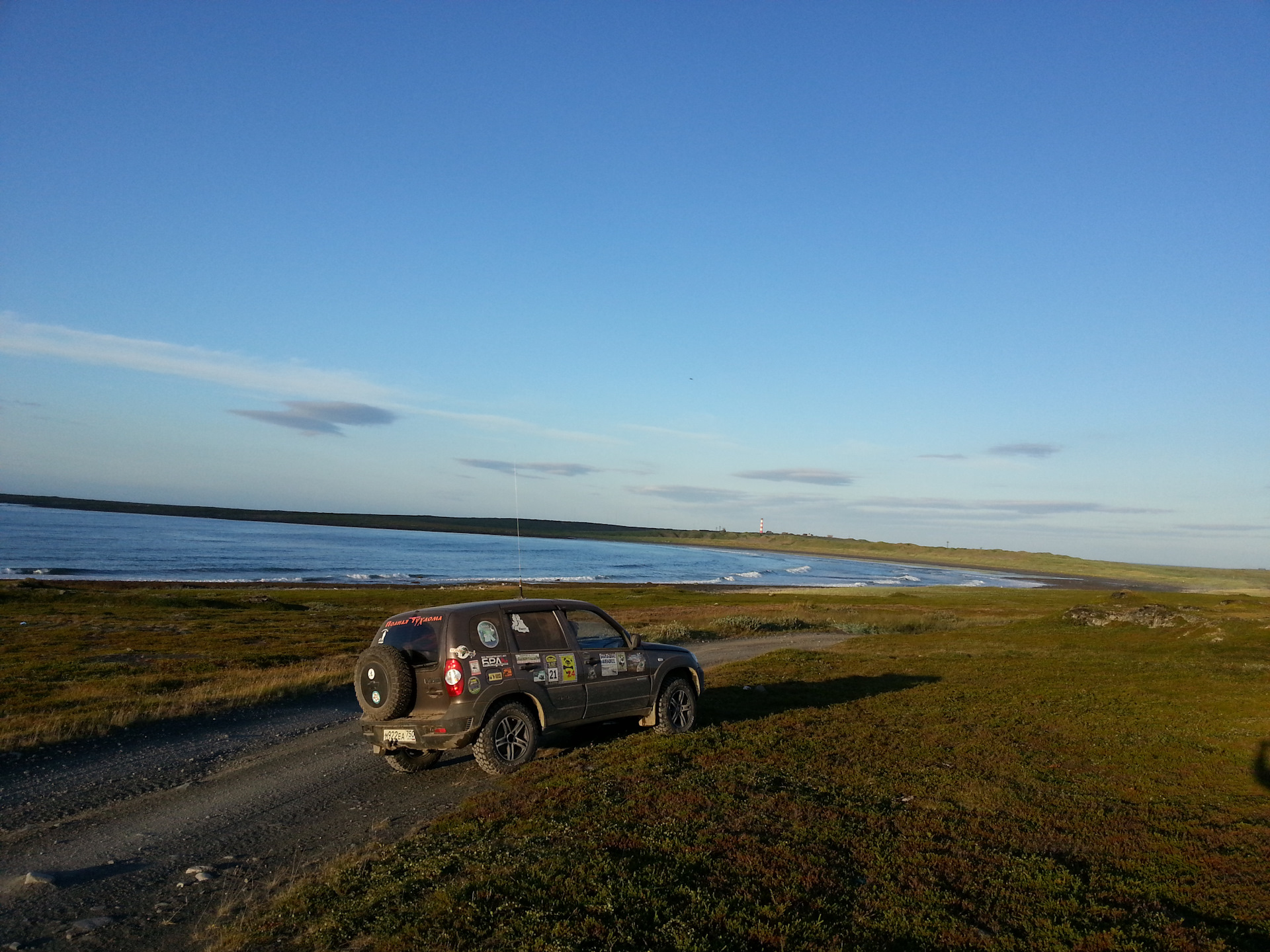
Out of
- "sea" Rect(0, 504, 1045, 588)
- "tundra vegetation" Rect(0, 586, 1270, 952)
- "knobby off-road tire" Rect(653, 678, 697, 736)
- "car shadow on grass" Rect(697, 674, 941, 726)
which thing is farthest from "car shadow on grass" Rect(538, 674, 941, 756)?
"sea" Rect(0, 504, 1045, 588)

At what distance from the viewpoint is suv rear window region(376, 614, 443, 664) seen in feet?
34.8

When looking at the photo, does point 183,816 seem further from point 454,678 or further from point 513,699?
point 513,699

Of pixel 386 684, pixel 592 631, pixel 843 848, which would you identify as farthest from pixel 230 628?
pixel 843 848

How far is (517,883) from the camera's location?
6.27 meters

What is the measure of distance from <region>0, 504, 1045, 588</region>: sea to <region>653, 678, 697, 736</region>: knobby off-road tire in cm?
6214

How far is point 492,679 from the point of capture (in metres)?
10.5

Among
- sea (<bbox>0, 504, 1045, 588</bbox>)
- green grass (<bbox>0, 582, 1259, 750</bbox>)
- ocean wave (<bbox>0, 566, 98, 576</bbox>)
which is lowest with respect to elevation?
ocean wave (<bbox>0, 566, 98, 576</bbox>)

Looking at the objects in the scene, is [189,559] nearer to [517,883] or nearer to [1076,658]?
[1076,658]

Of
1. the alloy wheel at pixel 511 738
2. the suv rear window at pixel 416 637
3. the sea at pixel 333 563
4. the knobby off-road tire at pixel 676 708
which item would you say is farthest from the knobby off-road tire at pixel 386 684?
the sea at pixel 333 563

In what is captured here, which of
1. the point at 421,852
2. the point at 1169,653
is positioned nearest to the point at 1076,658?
the point at 1169,653

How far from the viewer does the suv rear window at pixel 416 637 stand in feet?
34.8

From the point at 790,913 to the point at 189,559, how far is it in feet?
367

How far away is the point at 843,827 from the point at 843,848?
58 cm

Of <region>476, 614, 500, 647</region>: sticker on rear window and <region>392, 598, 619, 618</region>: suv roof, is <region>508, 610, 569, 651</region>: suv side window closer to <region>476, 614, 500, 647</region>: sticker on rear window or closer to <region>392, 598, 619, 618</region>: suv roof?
<region>392, 598, 619, 618</region>: suv roof
